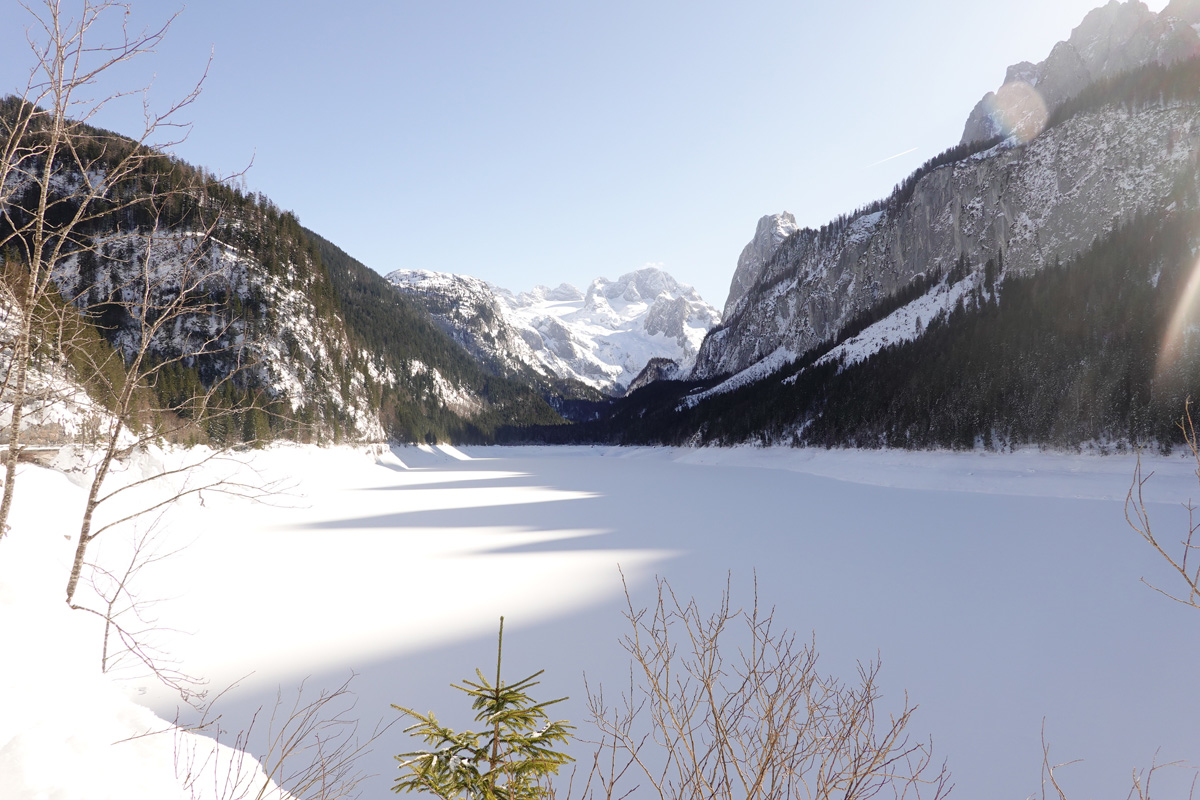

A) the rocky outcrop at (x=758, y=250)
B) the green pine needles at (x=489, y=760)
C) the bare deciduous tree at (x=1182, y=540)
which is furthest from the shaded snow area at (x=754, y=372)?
the green pine needles at (x=489, y=760)

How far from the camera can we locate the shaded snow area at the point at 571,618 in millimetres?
4379

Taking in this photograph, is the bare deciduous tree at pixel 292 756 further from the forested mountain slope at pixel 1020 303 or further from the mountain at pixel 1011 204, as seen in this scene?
the mountain at pixel 1011 204

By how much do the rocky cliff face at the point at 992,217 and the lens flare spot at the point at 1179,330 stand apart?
21.6m

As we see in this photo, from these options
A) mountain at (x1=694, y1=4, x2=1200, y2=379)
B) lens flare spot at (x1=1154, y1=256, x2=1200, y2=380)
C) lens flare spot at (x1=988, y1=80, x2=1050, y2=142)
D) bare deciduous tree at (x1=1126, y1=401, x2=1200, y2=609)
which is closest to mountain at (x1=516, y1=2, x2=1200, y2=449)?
lens flare spot at (x1=1154, y1=256, x2=1200, y2=380)

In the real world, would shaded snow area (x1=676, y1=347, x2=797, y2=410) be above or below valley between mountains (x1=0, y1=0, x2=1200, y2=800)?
above

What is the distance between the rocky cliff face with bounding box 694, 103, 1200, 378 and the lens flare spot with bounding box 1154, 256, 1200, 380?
21.6 metres

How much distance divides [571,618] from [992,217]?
87.9m

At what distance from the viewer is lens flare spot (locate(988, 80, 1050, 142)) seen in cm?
8319

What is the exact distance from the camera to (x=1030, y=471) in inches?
1140


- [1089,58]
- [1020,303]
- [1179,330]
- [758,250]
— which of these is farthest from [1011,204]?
[758,250]

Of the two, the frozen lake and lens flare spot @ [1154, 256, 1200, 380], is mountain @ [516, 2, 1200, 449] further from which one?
the frozen lake

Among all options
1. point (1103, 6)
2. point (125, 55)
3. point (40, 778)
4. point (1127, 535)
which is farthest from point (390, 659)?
point (1103, 6)

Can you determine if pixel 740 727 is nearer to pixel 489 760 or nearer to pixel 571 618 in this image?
pixel 571 618

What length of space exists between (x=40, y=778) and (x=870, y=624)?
10.2m
